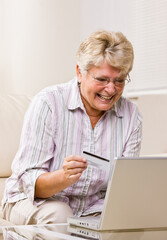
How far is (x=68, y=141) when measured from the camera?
1.68 metres

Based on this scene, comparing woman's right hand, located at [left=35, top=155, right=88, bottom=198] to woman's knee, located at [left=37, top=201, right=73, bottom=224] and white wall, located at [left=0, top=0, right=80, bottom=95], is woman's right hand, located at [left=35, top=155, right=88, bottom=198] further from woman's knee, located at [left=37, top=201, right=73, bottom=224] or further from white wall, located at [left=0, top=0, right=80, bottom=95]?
white wall, located at [left=0, top=0, right=80, bottom=95]

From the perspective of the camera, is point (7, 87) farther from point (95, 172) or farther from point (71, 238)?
point (71, 238)

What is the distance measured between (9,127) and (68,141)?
1.86 feet

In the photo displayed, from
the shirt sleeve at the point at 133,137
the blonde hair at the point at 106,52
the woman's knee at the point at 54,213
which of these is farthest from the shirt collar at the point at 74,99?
the woman's knee at the point at 54,213

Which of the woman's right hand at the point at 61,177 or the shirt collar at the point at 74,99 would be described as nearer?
the woman's right hand at the point at 61,177

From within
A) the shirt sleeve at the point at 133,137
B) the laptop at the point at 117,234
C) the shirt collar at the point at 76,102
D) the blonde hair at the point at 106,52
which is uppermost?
the blonde hair at the point at 106,52

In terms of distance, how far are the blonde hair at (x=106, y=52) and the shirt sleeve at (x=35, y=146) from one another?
8.3 inches

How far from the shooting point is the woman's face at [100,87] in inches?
63.9

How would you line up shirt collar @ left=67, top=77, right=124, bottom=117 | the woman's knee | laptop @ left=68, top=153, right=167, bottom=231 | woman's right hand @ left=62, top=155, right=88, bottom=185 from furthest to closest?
shirt collar @ left=67, top=77, right=124, bottom=117, the woman's knee, woman's right hand @ left=62, top=155, right=88, bottom=185, laptop @ left=68, top=153, right=167, bottom=231

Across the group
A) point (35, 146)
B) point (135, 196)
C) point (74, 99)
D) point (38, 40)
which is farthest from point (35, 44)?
point (135, 196)

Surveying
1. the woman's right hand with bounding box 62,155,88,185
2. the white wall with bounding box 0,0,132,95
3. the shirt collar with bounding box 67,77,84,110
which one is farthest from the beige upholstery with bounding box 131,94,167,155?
the woman's right hand with bounding box 62,155,88,185

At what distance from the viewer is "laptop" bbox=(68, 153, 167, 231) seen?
3.69 feet

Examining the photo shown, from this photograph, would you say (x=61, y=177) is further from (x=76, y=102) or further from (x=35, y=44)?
(x=35, y=44)

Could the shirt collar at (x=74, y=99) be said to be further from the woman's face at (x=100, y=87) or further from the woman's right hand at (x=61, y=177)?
the woman's right hand at (x=61, y=177)
